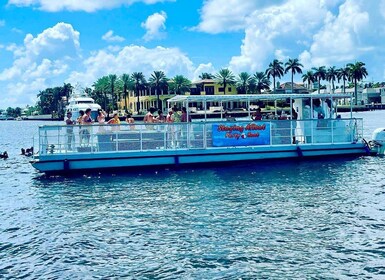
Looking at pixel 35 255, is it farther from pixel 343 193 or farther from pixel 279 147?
pixel 279 147

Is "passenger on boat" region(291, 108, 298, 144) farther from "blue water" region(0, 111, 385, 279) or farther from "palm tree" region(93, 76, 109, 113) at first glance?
"palm tree" region(93, 76, 109, 113)

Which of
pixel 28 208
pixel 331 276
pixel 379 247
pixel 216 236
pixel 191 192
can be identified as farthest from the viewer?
pixel 191 192

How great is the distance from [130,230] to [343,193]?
901 cm

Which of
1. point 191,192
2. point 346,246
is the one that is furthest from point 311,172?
point 346,246

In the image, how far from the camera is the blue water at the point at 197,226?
11.6 meters

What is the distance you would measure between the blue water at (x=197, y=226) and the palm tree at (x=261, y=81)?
127 m

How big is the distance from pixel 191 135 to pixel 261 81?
5003 inches

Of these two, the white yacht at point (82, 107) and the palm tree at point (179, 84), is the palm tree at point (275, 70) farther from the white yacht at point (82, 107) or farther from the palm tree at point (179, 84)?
the white yacht at point (82, 107)

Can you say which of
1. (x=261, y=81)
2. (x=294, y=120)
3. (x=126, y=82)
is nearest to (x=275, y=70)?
(x=261, y=81)

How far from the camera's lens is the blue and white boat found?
24.8 m

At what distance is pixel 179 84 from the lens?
14450 cm

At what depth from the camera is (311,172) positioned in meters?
24.4

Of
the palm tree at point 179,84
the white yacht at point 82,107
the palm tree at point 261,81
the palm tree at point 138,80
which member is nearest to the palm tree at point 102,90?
the palm tree at point 138,80

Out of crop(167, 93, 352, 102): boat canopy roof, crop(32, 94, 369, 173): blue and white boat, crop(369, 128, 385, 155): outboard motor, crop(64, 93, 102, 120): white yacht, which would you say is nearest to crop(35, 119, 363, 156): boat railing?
crop(32, 94, 369, 173): blue and white boat
